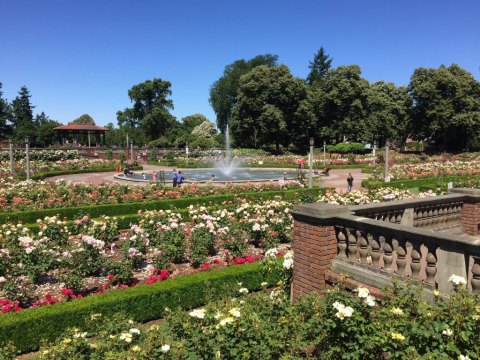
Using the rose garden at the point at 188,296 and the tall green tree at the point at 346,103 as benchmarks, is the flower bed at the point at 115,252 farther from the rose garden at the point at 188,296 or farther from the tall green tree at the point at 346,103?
the tall green tree at the point at 346,103

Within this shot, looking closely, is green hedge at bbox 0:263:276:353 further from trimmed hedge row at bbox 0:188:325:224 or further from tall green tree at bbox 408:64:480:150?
tall green tree at bbox 408:64:480:150

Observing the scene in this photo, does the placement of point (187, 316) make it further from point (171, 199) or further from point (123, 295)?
point (171, 199)

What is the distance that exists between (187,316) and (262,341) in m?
1.17

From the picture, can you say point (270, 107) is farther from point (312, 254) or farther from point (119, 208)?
point (312, 254)

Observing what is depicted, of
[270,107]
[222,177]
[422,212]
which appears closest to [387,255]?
[422,212]

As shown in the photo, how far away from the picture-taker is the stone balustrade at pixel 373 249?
13.8 feet

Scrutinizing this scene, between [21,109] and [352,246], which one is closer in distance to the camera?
[352,246]

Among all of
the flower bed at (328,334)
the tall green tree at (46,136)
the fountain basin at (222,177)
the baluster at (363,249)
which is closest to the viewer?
the flower bed at (328,334)

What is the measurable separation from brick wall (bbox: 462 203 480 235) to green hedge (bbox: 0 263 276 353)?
4.09 metres

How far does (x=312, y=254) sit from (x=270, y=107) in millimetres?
51509

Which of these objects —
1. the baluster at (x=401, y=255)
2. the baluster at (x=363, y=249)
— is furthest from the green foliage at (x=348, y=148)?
the baluster at (x=401, y=255)

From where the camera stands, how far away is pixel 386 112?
202 feet

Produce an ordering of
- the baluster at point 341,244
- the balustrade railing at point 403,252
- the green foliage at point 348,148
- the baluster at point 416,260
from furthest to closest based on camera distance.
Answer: the green foliage at point 348,148 < the baluster at point 341,244 < the baluster at point 416,260 < the balustrade railing at point 403,252

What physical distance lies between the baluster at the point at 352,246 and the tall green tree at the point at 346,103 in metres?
52.4
